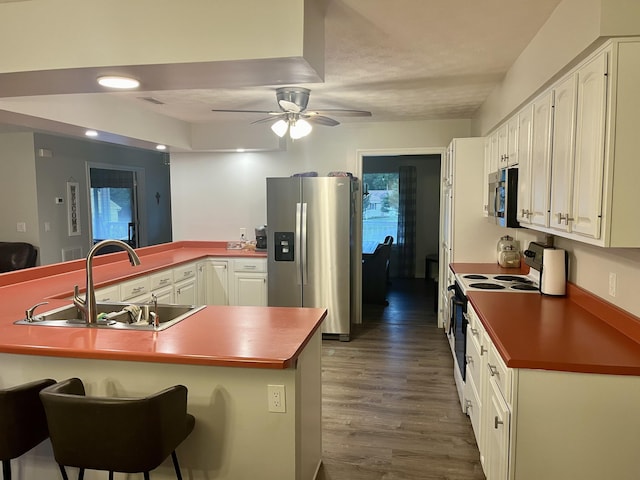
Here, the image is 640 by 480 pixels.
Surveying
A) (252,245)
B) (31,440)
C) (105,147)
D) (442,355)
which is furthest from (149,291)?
(105,147)

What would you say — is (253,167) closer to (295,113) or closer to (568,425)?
(295,113)

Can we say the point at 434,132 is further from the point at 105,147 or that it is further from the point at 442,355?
the point at 105,147

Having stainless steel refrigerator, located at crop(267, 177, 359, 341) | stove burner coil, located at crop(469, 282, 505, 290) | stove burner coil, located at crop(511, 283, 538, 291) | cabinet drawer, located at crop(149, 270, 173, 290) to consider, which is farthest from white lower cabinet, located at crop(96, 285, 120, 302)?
stove burner coil, located at crop(511, 283, 538, 291)

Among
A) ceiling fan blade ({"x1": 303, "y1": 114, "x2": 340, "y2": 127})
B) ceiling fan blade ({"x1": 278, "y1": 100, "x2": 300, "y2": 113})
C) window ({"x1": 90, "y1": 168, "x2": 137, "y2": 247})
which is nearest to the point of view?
ceiling fan blade ({"x1": 278, "y1": 100, "x2": 300, "y2": 113})

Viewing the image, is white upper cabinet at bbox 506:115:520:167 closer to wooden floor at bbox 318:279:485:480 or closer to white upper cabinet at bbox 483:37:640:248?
white upper cabinet at bbox 483:37:640:248

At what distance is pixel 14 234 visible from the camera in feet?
20.4

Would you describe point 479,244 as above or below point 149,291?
above

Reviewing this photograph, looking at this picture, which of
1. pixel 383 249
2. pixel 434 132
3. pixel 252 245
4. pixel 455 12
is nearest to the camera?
pixel 455 12

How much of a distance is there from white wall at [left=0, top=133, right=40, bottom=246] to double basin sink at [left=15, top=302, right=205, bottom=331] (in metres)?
4.12

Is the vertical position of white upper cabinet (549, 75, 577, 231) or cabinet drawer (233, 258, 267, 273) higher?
white upper cabinet (549, 75, 577, 231)

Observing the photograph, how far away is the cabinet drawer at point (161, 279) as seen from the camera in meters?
4.40

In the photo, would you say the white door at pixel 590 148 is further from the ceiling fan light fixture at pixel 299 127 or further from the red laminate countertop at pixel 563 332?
the ceiling fan light fixture at pixel 299 127

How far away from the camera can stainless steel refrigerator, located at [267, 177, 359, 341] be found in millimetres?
4953

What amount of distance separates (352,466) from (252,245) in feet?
11.5
